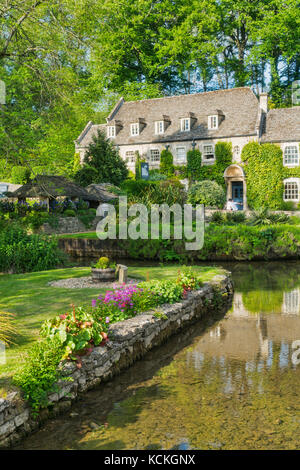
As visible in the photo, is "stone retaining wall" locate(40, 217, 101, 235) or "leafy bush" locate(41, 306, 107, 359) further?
"stone retaining wall" locate(40, 217, 101, 235)

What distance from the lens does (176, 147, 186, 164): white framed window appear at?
40.2 meters

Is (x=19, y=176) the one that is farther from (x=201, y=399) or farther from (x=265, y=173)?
(x=201, y=399)

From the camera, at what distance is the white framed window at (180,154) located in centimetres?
4016

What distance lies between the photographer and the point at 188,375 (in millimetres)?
8109

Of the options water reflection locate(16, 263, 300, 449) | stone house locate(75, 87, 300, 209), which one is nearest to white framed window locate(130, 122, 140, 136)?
stone house locate(75, 87, 300, 209)

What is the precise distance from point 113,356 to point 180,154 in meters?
33.9

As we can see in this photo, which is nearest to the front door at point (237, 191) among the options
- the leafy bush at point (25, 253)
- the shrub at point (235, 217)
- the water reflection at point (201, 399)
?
the shrub at point (235, 217)

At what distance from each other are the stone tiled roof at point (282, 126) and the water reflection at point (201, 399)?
27.8 metres

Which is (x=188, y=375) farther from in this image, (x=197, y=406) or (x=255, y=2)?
(x=255, y=2)

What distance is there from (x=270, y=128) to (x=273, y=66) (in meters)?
12.6

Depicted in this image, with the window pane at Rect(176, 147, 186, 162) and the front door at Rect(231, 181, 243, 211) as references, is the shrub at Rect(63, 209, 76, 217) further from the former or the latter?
the front door at Rect(231, 181, 243, 211)

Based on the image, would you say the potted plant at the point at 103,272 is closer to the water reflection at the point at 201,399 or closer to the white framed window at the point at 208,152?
the water reflection at the point at 201,399

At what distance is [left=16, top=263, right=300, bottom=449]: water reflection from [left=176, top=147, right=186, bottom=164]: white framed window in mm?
30296

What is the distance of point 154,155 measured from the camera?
41594 mm
